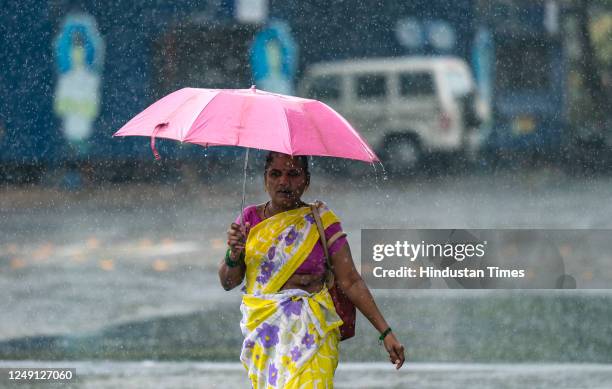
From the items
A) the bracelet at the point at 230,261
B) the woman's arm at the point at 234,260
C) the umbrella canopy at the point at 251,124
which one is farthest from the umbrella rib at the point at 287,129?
the bracelet at the point at 230,261

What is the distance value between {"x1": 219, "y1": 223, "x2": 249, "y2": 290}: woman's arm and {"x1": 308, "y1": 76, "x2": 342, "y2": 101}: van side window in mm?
3703

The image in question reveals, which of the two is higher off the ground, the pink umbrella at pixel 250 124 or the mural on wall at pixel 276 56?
the pink umbrella at pixel 250 124

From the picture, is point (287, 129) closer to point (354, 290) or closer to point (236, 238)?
point (236, 238)

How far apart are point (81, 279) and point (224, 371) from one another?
1.24 metres

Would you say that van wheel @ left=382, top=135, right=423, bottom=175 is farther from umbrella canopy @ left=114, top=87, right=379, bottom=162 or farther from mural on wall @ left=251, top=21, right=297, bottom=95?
umbrella canopy @ left=114, top=87, right=379, bottom=162

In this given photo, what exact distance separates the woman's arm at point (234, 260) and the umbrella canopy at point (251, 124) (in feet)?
1.03

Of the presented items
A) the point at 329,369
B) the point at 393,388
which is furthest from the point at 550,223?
the point at 329,369

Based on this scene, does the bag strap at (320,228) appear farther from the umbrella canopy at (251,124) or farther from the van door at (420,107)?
the van door at (420,107)

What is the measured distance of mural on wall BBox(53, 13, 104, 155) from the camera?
9266 mm

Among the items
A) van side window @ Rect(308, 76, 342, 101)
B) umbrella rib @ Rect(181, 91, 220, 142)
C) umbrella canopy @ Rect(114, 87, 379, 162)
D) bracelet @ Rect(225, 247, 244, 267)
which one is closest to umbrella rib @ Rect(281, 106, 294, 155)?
umbrella canopy @ Rect(114, 87, 379, 162)

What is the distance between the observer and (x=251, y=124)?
17.0 feet

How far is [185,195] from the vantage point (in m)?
9.42

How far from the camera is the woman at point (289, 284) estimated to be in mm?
5488

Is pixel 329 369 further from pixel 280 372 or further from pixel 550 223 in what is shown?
pixel 550 223
